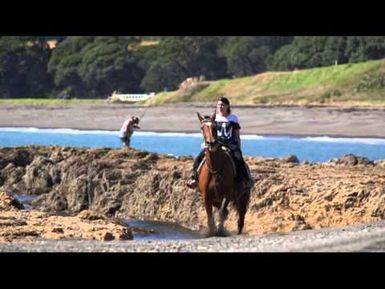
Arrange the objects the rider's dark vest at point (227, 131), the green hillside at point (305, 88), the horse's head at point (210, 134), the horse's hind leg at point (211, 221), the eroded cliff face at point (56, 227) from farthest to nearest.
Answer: the green hillside at point (305, 88)
the horse's hind leg at point (211, 221)
the eroded cliff face at point (56, 227)
the rider's dark vest at point (227, 131)
the horse's head at point (210, 134)

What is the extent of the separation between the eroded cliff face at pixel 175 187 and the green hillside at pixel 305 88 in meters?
27.9

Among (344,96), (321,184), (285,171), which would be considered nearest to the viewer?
(321,184)

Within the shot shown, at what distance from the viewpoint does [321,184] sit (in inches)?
882

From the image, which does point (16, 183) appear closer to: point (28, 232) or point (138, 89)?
point (28, 232)

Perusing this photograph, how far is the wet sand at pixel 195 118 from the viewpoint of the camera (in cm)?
4809

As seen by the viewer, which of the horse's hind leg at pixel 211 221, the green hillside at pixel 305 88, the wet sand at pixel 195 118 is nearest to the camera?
the horse's hind leg at pixel 211 221

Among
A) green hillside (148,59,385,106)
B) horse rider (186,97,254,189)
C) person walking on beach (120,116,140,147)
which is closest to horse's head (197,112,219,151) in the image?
horse rider (186,97,254,189)

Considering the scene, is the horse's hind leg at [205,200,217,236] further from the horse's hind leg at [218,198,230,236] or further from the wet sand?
the wet sand

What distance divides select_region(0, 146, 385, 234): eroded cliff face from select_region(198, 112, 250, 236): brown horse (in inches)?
95.3

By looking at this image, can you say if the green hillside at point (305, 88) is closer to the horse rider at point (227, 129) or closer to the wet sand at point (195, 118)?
the wet sand at point (195, 118)

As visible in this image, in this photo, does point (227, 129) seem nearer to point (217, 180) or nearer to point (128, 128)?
point (217, 180)

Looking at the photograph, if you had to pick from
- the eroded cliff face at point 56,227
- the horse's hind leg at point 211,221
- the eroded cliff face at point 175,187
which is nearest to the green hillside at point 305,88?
the eroded cliff face at point 175,187
